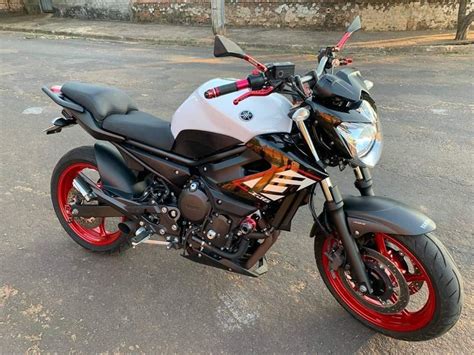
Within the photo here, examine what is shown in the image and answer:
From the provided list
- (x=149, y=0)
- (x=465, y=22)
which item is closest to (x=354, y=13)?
(x=465, y=22)

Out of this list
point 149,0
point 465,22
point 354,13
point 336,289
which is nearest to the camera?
point 336,289

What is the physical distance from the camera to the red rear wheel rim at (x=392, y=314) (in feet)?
7.26

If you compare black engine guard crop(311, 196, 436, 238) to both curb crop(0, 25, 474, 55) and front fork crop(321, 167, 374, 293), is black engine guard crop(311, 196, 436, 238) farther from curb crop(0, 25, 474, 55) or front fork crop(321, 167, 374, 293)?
curb crop(0, 25, 474, 55)

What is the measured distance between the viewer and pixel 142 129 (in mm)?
2656

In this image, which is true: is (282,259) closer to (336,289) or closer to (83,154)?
(336,289)

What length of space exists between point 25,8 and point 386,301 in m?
21.5

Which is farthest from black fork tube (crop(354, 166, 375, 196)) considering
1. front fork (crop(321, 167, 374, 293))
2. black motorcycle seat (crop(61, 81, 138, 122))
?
black motorcycle seat (crop(61, 81, 138, 122))

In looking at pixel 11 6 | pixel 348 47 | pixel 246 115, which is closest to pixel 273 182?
pixel 246 115

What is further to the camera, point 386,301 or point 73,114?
point 73,114

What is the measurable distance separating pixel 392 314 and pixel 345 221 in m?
0.64

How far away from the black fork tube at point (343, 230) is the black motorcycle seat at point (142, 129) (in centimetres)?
99

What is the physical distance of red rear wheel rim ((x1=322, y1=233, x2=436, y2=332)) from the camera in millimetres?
2213

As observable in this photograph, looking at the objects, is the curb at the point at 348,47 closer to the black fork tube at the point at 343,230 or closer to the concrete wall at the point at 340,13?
the concrete wall at the point at 340,13

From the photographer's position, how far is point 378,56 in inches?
396
